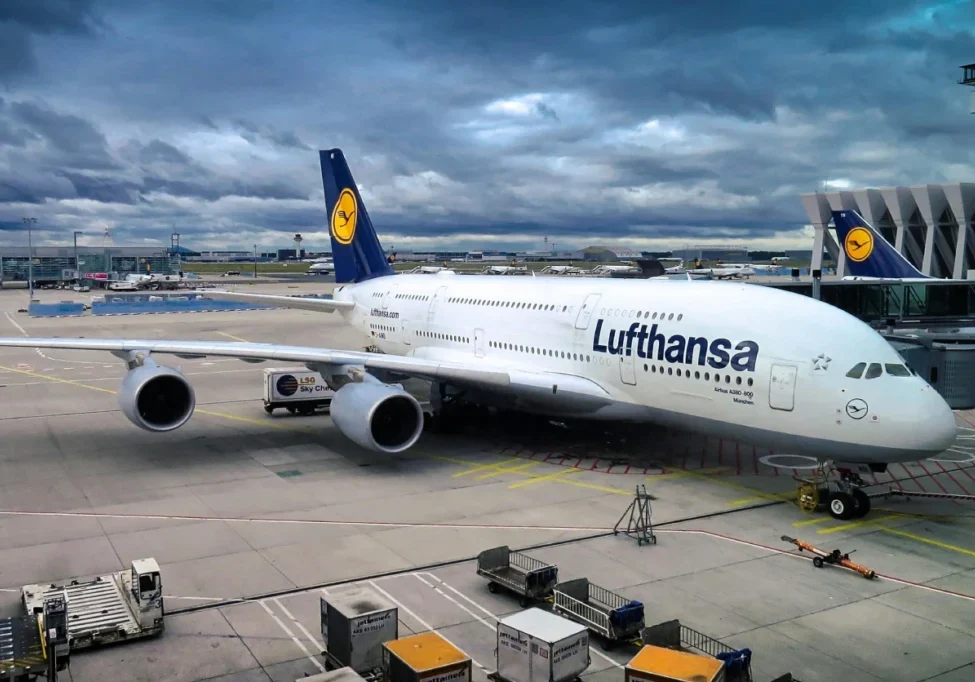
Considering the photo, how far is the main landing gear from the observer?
49.8 feet

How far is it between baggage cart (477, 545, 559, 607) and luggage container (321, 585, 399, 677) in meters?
2.22

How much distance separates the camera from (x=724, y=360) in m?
15.8

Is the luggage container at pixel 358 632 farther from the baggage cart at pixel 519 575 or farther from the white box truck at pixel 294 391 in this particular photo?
the white box truck at pixel 294 391

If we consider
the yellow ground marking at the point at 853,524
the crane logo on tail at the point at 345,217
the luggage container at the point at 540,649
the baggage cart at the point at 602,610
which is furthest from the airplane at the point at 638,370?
the luggage container at the point at 540,649

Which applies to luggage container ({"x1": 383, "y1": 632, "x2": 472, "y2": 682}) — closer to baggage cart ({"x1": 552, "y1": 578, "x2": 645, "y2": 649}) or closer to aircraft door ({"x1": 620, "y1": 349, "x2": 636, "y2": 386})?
baggage cart ({"x1": 552, "y1": 578, "x2": 645, "y2": 649})

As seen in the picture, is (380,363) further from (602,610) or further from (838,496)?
(602,610)

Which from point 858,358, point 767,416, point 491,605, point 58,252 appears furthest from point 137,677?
point 58,252

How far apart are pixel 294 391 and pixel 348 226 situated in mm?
7856

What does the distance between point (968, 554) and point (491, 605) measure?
8096 millimetres

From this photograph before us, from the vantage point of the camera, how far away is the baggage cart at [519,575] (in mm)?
11422

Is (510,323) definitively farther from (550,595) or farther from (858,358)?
(550,595)

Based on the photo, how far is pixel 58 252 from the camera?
120062 millimetres

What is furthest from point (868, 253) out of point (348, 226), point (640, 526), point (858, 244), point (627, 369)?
point (640, 526)

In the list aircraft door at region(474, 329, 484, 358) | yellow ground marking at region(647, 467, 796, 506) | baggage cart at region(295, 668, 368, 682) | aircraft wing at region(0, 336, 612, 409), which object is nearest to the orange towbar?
yellow ground marking at region(647, 467, 796, 506)
